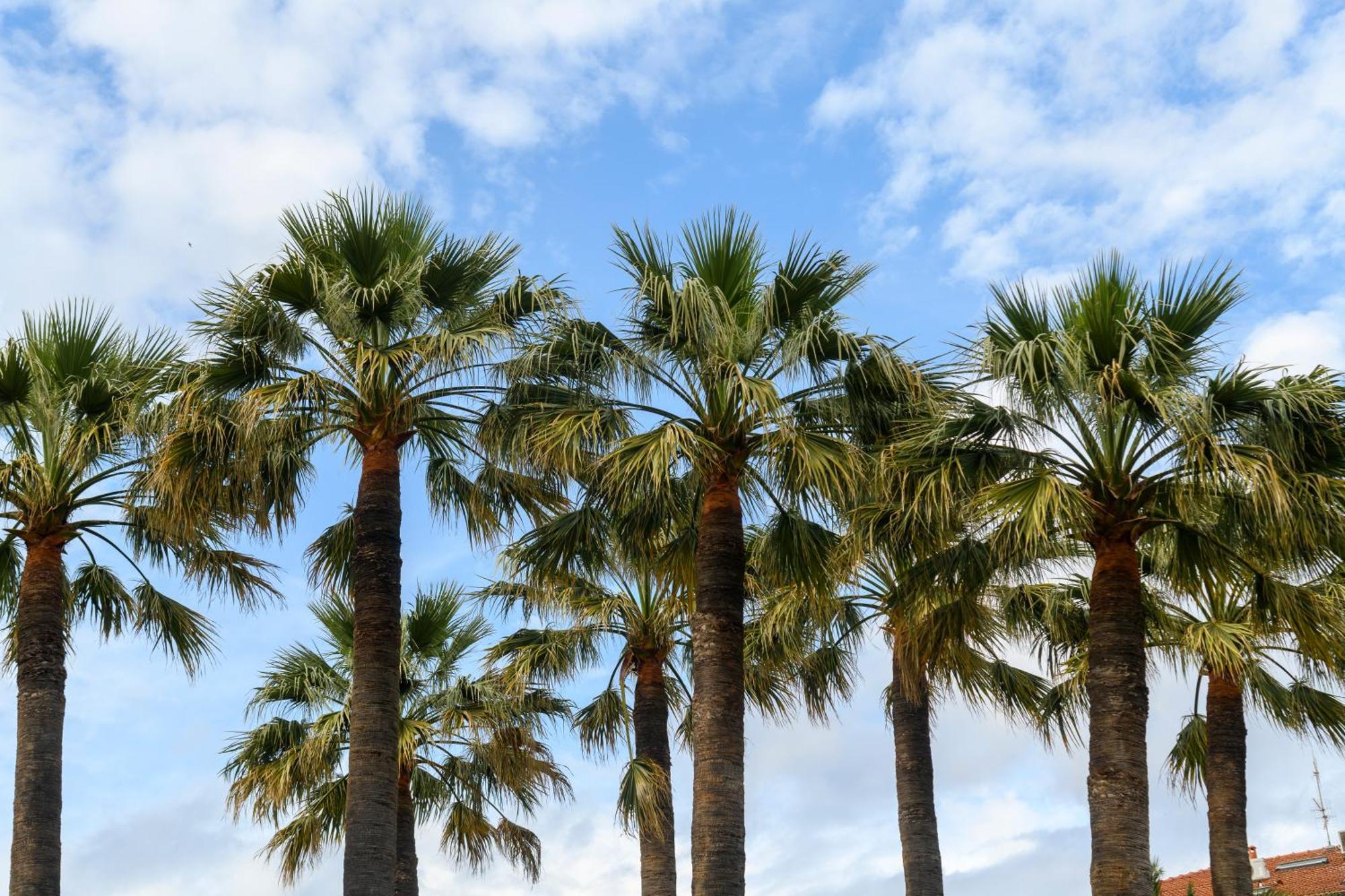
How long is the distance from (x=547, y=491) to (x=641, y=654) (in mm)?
6592

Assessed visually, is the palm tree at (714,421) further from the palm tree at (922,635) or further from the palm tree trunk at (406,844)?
the palm tree trunk at (406,844)

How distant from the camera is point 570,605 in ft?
78.2

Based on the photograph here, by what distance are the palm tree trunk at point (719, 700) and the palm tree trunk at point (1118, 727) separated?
3.51 m

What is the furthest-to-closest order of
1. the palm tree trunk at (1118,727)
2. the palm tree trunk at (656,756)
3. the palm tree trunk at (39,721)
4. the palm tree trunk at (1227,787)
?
the palm tree trunk at (656,756) < the palm tree trunk at (1227,787) < the palm tree trunk at (39,721) < the palm tree trunk at (1118,727)

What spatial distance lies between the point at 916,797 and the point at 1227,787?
4127 mm

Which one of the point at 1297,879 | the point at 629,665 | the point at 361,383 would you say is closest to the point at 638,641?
the point at 629,665

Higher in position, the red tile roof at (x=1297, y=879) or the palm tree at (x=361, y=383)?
the palm tree at (x=361, y=383)

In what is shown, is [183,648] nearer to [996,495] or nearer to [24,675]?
[24,675]

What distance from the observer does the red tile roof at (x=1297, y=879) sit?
150 feet

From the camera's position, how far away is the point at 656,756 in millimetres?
23203

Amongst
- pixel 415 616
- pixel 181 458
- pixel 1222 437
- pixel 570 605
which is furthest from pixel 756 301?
pixel 415 616

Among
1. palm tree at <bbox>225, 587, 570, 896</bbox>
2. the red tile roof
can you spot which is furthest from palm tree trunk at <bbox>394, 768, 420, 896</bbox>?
the red tile roof

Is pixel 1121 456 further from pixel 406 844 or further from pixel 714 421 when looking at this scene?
pixel 406 844

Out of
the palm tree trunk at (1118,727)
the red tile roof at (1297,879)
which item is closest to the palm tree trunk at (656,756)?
the palm tree trunk at (1118,727)
